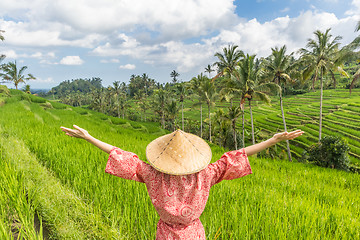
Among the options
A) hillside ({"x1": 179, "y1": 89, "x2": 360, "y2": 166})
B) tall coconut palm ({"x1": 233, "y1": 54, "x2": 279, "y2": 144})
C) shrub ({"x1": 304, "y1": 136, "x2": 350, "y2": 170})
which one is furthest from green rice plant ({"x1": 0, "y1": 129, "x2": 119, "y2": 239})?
hillside ({"x1": 179, "y1": 89, "x2": 360, "y2": 166})

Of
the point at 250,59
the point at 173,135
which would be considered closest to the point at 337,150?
the point at 250,59

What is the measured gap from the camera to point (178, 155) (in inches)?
47.5

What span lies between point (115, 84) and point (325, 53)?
41.9 meters

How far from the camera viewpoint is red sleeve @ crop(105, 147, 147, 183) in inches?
49.6

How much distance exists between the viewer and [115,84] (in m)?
46.0

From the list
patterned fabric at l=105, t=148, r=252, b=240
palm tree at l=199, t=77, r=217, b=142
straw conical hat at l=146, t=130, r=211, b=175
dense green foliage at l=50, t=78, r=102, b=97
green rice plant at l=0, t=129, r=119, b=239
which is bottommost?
green rice plant at l=0, t=129, r=119, b=239

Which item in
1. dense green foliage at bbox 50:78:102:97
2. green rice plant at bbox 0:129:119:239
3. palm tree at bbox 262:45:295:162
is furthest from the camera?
dense green foliage at bbox 50:78:102:97

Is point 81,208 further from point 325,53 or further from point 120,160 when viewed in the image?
point 325,53

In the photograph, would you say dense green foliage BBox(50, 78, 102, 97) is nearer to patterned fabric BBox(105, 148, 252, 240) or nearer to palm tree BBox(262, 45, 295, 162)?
palm tree BBox(262, 45, 295, 162)

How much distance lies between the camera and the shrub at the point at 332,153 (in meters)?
11.4

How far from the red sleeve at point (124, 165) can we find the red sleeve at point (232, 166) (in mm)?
523

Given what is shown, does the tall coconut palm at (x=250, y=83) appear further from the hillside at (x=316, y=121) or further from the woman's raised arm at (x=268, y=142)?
the woman's raised arm at (x=268, y=142)

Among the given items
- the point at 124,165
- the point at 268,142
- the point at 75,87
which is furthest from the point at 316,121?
the point at 75,87

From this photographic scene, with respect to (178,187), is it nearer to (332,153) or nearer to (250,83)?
(332,153)
